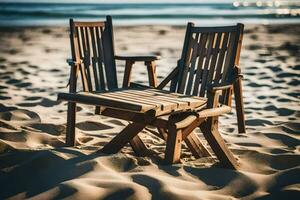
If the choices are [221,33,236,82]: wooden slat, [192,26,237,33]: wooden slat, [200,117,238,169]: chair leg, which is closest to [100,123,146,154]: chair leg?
[200,117,238,169]: chair leg

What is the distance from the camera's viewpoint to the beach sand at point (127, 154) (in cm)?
325

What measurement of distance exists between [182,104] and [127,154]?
874 mm

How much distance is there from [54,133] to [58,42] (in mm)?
9923

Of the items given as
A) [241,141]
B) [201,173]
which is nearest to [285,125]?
[241,141]

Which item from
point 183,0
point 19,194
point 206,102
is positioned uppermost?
point 183,0

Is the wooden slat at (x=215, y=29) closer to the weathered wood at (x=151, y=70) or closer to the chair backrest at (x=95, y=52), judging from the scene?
the weathered wood at (x=151, y=70)

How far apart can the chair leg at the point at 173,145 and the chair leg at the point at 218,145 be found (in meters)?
0.30

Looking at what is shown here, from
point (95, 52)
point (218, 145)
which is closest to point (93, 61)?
point (95, 52)

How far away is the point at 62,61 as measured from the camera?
10.5 metres

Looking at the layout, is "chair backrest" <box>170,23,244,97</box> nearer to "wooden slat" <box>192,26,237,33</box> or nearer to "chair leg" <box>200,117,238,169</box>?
"wooden slat" <box>192,26,237,33</box>

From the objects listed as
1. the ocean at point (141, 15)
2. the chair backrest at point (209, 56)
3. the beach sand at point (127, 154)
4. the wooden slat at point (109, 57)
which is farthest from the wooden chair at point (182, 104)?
the ocean at point (141, 15)

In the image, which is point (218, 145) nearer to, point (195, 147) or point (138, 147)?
point (195, 147)

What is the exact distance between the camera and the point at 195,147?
408 centimetres

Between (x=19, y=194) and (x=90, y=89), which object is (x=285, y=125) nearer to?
(x=90, y=89)
